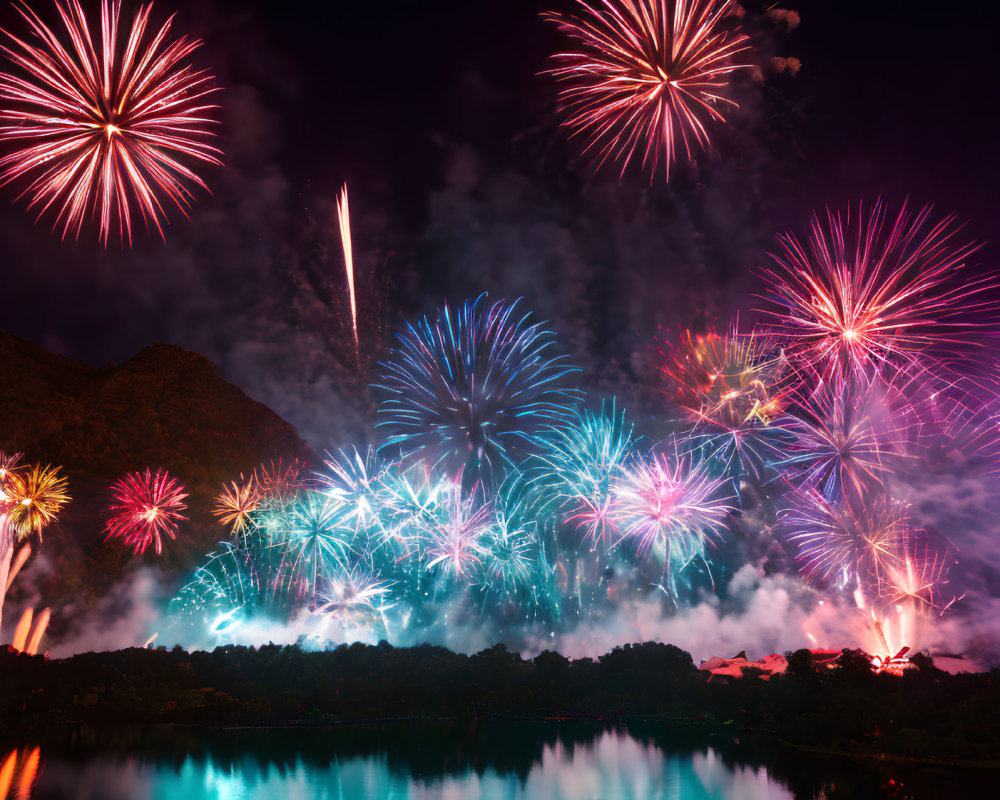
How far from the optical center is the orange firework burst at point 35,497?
66250mm

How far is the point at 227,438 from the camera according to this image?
4008 inches

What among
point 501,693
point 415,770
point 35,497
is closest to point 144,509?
point 35,497

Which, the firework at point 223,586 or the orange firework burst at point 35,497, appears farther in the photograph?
the firework at point 223,586

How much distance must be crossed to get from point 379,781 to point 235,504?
40371 millimetres

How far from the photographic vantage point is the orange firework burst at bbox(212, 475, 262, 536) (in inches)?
3546

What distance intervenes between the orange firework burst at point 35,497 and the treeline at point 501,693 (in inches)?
573

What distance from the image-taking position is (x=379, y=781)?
67.1m

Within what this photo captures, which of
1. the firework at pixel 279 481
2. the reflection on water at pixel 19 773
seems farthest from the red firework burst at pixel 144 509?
the reflection on water at pixel 19 773

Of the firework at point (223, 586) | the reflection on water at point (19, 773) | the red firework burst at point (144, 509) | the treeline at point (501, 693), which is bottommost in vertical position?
the reflection on water at point (19, 773)

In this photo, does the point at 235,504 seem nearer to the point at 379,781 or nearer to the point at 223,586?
the point at 223,586

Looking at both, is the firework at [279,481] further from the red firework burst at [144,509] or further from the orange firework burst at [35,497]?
the orange firework burst at [35,497]

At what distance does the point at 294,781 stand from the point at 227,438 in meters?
53.5

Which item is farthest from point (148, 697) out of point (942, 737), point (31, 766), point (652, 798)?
point (942, 737)

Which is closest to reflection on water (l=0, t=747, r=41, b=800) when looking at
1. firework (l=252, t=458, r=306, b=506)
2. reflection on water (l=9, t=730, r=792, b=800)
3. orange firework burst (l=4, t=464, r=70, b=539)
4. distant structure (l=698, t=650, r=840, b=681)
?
reflection on water (l=9, t=730, r=792, b=800)
